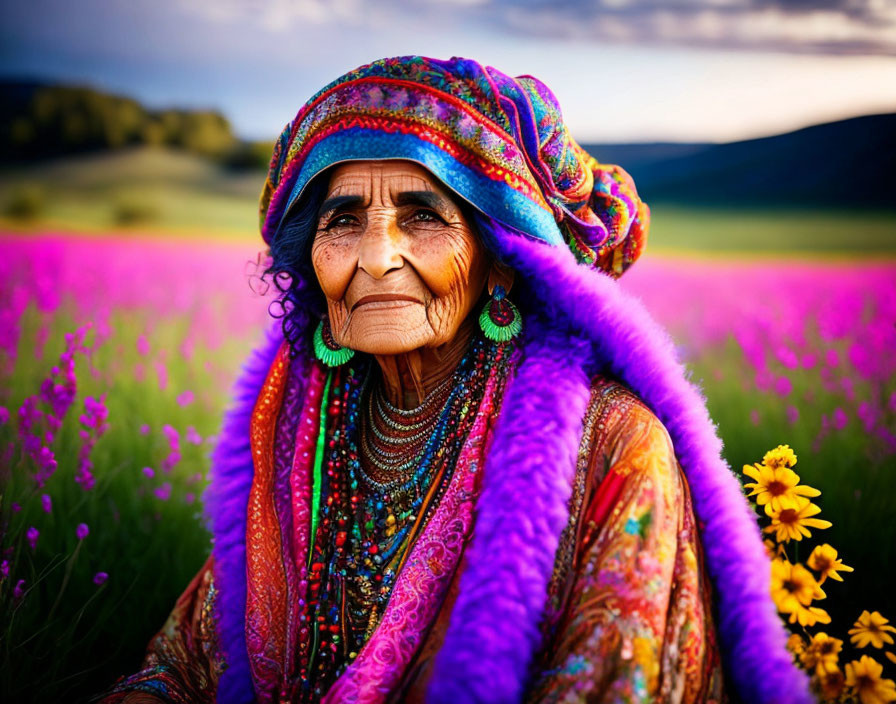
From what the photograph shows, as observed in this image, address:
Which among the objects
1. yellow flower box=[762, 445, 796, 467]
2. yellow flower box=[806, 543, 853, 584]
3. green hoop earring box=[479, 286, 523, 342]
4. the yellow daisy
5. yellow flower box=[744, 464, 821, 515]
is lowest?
the yellow daisy

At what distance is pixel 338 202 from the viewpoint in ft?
7.07

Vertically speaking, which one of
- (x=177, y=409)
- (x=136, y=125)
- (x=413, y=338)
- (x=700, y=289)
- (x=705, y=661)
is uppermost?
(x=136, y=125)

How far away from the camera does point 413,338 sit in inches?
84.0

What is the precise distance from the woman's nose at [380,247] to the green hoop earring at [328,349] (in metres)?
0.41

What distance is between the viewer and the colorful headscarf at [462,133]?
2047 mm

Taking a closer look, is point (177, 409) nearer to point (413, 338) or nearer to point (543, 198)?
point (413, 338)

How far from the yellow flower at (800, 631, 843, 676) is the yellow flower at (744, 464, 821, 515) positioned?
13.6 inches

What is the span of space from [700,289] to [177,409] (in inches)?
143

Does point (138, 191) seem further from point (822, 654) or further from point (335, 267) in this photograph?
point (822, 654)

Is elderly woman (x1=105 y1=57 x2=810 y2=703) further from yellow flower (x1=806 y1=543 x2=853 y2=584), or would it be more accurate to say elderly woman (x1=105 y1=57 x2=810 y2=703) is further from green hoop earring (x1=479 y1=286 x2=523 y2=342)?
yellow flower (x1=806 y1=543 x2=853 y2=584)

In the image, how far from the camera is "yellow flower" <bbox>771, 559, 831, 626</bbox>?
6.23ft

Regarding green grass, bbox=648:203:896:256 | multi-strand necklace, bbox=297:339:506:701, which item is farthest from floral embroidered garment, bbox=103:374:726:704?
green grass, bbox=648:203:896:256

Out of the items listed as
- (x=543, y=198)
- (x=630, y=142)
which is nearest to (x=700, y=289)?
(x=630, y=142)

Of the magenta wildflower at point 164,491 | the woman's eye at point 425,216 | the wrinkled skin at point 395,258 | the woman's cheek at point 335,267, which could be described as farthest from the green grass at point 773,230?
the magenta wildflower at point 164,491
